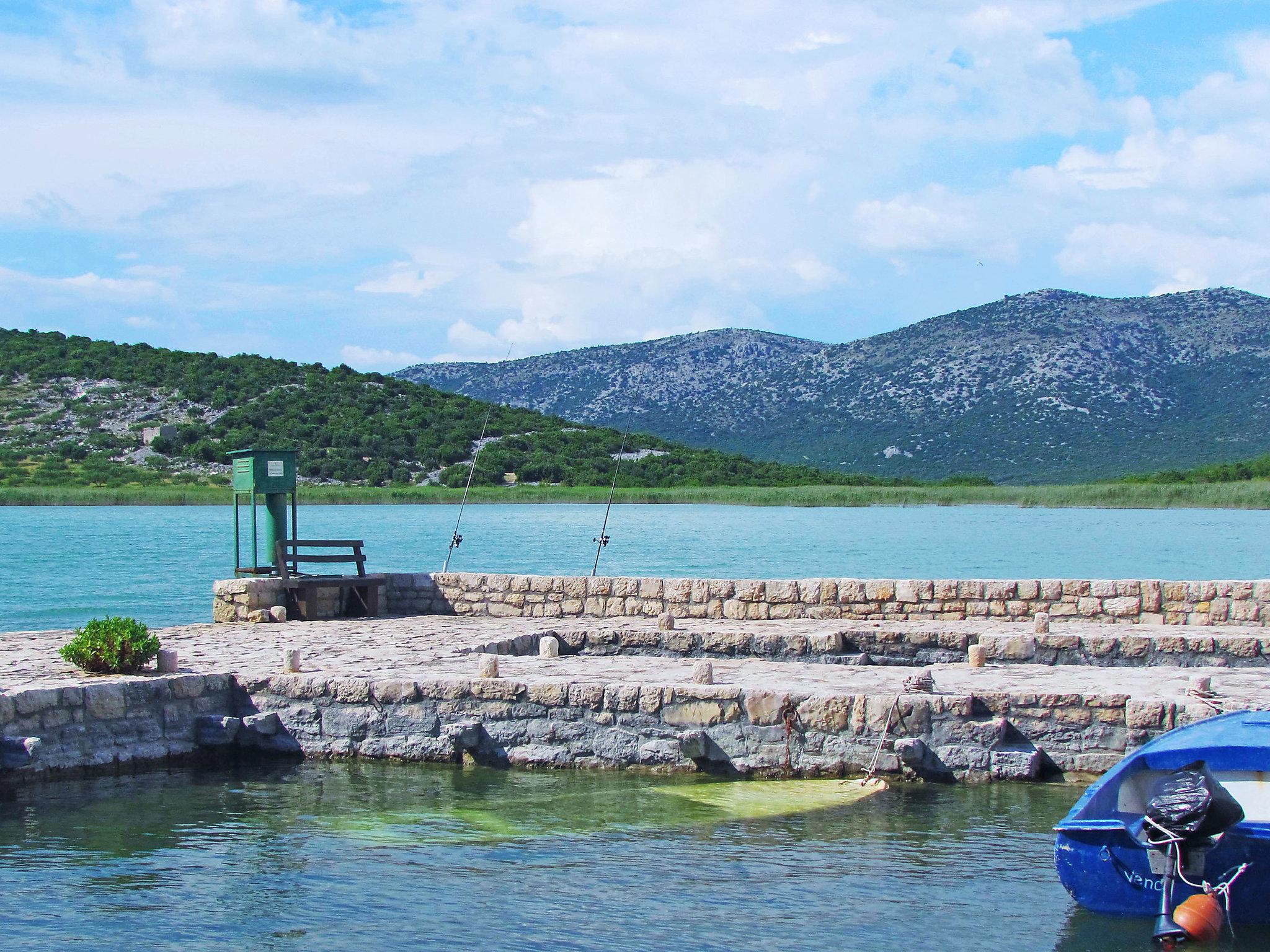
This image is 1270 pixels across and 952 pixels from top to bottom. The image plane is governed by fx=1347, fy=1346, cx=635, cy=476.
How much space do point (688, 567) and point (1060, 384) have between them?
6198 centimetres

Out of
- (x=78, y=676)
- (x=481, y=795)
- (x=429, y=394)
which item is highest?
(x=429, y=394)

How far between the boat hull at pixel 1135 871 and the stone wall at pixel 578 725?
2.47 metres

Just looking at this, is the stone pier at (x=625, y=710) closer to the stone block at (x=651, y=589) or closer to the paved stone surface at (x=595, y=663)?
the paved stone surface at (x=595, y=663)

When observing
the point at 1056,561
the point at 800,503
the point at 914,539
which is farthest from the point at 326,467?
the point at 1056,561

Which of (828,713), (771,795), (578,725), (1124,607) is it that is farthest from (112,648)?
(1124,607)

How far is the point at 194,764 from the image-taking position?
10.3m

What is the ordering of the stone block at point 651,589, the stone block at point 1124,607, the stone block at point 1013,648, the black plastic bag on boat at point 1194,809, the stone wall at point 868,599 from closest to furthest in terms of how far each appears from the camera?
the black plastic bag on boat at point 1194,809 < the stone block at point 1013,648 < the stone wall at point 868,599 < the stone block at point 1124,607 < the stone block at point 651,589

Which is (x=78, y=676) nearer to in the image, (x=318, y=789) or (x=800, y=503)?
(x=318, y=789)

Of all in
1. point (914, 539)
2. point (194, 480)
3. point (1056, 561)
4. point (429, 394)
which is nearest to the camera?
point (1056, 561)

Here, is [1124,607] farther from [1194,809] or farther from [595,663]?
[1194,809]

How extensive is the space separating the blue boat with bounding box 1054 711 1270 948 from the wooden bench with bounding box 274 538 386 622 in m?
9.86

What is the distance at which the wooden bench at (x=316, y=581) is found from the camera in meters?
15.2

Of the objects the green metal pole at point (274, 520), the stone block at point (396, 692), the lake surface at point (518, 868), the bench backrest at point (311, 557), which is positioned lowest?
the lake surface at point (518, 868)

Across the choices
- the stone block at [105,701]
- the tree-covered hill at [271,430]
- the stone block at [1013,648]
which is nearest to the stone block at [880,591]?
the stone block at [1013,648]
